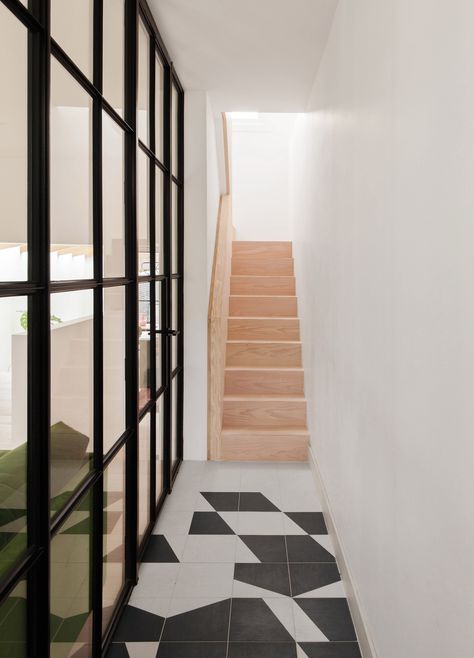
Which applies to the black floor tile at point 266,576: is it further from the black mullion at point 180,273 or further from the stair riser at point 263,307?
the stair riser at point 263,307

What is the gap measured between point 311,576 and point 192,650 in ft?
2.14

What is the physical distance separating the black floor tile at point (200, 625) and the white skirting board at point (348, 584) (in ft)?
1.49

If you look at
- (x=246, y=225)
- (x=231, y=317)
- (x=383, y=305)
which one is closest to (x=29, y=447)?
(x=383, y=305)

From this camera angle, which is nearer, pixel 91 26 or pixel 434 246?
pixel 434 246

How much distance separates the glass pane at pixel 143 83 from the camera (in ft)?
7.80

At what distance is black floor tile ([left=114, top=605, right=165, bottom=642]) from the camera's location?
1952mm

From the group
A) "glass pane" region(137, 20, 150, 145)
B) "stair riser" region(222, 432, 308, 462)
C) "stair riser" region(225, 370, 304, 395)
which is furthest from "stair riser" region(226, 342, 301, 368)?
"glass pane" region(137, 20, 150, 145)

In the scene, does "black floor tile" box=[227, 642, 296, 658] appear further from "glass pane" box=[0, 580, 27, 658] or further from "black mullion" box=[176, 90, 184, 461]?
"black mullion" box=[176, 90, 184, 461]

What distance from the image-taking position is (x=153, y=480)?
2.72 meters

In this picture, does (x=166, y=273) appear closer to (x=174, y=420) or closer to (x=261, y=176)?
(x=174, y=420)

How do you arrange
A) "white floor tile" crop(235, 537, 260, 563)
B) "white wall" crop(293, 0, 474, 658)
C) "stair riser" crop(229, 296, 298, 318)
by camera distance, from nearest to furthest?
"white wall" crop(293, 0, 474, 658), "white floor tile" crop(235, 537, 260, 563), "stair riser" crop(229, 296, 298, 318)

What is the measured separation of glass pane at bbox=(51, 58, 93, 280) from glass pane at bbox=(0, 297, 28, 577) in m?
0.24

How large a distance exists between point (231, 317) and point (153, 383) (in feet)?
7.15

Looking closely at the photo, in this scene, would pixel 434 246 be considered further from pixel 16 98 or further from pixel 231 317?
pixel 231 317
